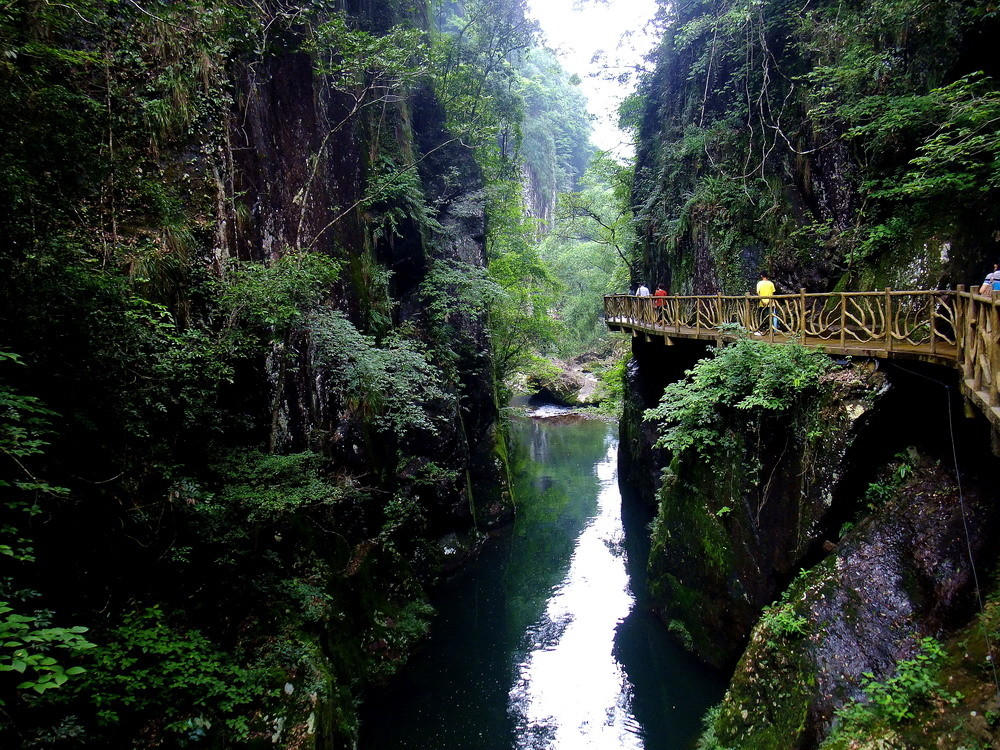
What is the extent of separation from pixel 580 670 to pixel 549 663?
0.63 m

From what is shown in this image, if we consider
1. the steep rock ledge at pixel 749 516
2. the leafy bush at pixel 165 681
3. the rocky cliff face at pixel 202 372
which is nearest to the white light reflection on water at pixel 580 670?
the steep rock ledge at pixel 749 516

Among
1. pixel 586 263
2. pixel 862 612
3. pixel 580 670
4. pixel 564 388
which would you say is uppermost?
pixel 586 263

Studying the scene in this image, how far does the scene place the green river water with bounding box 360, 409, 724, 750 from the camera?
8.23 metres

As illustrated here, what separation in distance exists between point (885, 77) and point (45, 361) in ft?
44.7

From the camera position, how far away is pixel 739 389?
332 inches

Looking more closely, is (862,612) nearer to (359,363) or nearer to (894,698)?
(894,698)

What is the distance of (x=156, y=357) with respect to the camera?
207 inches

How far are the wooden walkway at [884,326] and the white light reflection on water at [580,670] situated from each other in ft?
21.4

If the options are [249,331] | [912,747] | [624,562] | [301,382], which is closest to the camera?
[912,747]

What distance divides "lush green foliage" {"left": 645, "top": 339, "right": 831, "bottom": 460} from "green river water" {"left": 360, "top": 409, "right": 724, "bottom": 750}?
433cm

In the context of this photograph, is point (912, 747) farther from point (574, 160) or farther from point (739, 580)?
point (574, 160)

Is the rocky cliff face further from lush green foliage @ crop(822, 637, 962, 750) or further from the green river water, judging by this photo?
lush green foliage @ crop(822, 637, 962, 750)

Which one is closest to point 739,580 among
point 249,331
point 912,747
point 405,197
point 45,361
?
point 912,747

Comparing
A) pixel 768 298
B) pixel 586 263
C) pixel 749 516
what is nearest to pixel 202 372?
pixel 749 516
